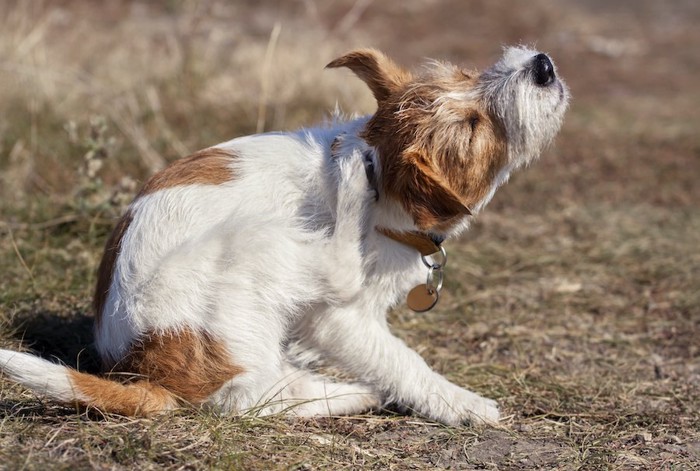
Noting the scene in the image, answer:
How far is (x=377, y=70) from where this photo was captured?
385 cm

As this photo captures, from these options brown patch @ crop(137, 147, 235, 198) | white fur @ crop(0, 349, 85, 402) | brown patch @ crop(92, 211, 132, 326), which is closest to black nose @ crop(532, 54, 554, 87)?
brown patch @ crop(137, 147, 235, 198)

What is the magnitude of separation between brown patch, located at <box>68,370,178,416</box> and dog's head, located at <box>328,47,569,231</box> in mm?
1258

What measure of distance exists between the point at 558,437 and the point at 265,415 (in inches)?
51.4

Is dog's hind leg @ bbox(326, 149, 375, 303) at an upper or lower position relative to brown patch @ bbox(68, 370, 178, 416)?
upper

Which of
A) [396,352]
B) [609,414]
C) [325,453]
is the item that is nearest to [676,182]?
[609,414]

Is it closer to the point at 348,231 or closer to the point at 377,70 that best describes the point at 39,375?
the point at 348,231

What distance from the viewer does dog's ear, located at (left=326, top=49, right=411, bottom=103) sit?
3.83 m

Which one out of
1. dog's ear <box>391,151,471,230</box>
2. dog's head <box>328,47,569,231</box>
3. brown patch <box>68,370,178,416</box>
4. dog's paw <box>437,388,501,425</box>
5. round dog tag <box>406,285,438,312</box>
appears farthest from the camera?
round dog tag <box>406,285,438,312</box>

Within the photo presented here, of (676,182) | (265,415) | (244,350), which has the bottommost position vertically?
(265,415)

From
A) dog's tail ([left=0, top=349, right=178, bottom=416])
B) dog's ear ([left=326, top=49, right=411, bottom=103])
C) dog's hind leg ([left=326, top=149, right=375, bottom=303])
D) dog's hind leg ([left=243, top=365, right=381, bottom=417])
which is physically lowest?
dog's hind leg ([left=243, top=365, right=381, bottom=417])

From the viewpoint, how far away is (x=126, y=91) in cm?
744

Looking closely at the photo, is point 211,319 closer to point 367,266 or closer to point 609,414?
point 367,266

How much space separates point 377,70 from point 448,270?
7.21ft

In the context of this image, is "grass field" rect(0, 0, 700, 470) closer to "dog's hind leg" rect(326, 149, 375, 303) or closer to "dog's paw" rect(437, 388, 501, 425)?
"dog's paw" rect(437, 388, 501, 425)
